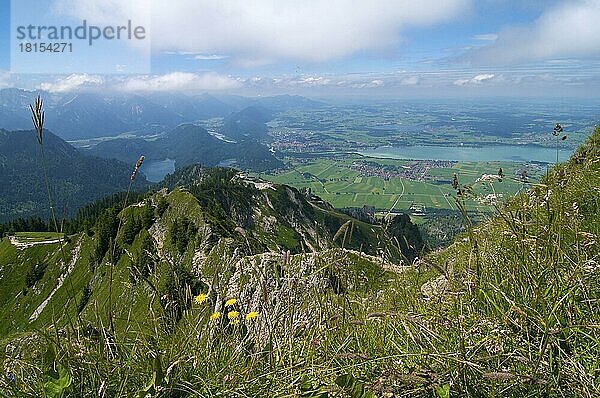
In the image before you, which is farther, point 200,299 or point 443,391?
point 200,299

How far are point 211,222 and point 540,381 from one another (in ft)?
250

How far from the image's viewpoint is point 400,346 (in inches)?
110

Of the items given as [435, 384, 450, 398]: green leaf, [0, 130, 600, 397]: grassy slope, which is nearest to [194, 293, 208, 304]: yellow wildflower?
[0, 130, 600, 397]: grassy slope

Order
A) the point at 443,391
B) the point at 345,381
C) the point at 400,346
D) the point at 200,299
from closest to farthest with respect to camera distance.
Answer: the point at 443,391
the point at 345,381
the point at 400,346
the point at 200,299

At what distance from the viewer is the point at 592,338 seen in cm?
228

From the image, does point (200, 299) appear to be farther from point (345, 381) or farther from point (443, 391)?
point (443, 391)

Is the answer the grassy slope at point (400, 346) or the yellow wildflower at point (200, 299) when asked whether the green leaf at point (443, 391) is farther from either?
the yellow wildflower at point (200, 299)

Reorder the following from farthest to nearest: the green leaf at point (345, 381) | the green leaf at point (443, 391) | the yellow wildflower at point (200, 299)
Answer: the yellow wildflower at point (200, 299) < the green leaf at point (345, 381) < the green leaf at point (443, 391)

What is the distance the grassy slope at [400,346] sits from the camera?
7.67 ft

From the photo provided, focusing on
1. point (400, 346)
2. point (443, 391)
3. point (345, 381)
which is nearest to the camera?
point (443, 391)

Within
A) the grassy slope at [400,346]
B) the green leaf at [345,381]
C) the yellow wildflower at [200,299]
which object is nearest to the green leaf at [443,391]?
the grassy slope at [400,346]

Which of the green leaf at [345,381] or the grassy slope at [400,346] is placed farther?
the green leaf at [345,381]

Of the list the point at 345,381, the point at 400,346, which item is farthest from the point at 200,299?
the point at 400,346

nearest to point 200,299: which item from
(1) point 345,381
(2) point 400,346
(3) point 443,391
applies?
(1) point 345,381
